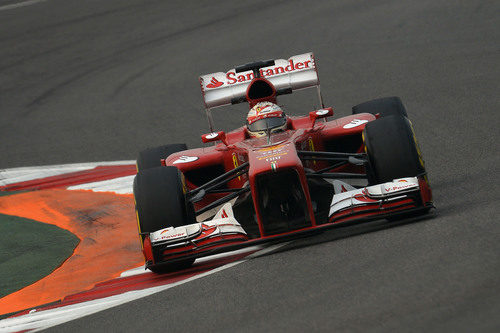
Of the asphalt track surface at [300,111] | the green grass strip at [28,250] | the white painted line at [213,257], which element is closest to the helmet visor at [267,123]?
the white painted line at [213,257]

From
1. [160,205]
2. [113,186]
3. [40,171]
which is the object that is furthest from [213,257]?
[40,171]

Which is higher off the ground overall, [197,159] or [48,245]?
[197,159]

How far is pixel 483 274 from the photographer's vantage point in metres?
5.71

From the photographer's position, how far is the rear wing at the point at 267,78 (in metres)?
11.1

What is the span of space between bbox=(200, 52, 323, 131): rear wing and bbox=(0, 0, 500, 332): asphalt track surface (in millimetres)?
1949

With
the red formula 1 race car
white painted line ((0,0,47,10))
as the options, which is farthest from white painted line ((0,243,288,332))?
white painted line ((0,0,47,10))

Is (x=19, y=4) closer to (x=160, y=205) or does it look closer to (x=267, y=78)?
(x=267, y=78)

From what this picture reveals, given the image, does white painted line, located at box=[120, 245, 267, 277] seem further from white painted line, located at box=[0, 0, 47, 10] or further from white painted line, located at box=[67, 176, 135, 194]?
white painted line, located at box=[0, 0, 47, 10]

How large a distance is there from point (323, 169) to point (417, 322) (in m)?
4.57

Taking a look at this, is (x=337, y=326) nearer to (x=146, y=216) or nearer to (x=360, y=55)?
(x=146, y=216)

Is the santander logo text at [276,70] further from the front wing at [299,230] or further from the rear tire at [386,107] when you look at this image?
the front wing at [299,230]

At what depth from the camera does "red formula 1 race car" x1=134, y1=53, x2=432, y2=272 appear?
320 inches

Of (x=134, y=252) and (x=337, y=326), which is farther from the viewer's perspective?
(x=134, y=252)

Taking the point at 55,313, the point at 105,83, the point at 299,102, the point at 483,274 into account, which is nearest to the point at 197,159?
the point at 55,313
